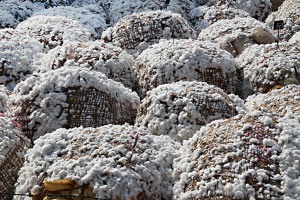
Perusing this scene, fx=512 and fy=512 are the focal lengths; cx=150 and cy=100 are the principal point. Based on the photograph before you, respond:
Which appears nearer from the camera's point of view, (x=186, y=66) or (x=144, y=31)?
(x=186, y=66)

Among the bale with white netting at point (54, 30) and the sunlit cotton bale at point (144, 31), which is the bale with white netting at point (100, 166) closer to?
the sunlit cotton bale at point (144, 31)

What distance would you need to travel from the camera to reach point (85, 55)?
2795mm

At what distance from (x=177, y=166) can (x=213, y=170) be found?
0.62 feet

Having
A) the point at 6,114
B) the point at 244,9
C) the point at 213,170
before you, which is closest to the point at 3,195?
the point at 6,114

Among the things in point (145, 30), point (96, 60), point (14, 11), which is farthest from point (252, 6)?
point (96, 60)

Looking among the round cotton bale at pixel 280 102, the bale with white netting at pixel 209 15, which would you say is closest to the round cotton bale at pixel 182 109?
the round cotton bale at pixel 280 102

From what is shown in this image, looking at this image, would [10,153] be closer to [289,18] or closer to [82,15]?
[82,15]

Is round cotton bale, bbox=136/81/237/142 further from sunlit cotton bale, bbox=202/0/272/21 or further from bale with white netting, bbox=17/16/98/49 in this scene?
sunlit cotton bale, bbox=202/0/272/21

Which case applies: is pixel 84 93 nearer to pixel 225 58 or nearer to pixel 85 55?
pixel 85 55

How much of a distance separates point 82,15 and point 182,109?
7.28 ft

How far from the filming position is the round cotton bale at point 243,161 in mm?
1685

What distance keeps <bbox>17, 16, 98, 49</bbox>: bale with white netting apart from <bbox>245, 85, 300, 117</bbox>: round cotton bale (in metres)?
1.50

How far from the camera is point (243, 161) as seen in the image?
5.76 ft

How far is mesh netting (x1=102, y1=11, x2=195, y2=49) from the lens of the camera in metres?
3.22
